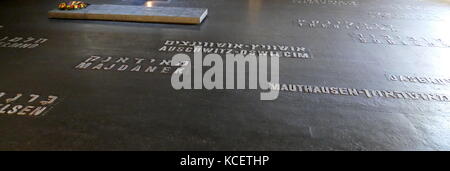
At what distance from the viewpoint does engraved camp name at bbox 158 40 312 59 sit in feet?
16.8

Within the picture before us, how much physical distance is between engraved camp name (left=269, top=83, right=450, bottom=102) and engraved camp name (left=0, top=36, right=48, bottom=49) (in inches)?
145

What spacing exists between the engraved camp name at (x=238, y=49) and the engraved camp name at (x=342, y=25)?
180 cm

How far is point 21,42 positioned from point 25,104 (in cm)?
249

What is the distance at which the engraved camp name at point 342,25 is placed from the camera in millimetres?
6891

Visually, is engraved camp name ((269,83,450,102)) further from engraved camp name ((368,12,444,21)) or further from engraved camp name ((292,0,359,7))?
engraved camp name ((292,0,359,7))

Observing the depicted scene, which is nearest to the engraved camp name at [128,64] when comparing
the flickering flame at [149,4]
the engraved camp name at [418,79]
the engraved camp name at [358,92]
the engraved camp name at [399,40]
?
the engraved camp name at [358,92]

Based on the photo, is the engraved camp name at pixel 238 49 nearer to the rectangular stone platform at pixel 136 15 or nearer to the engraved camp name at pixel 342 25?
the rectangular stone platform at pixel 136 15

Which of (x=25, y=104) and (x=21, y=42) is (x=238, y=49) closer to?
(x=25, y=104)

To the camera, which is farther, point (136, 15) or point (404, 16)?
point (404, 16)

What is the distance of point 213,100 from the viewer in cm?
359

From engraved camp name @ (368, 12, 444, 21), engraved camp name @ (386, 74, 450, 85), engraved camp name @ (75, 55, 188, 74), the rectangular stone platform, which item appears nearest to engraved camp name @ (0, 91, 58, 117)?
engraved camp name @ (75, 55, 188, 74)

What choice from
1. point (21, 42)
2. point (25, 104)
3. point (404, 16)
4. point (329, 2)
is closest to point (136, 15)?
point (21, 42)

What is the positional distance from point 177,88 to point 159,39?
2080mm
